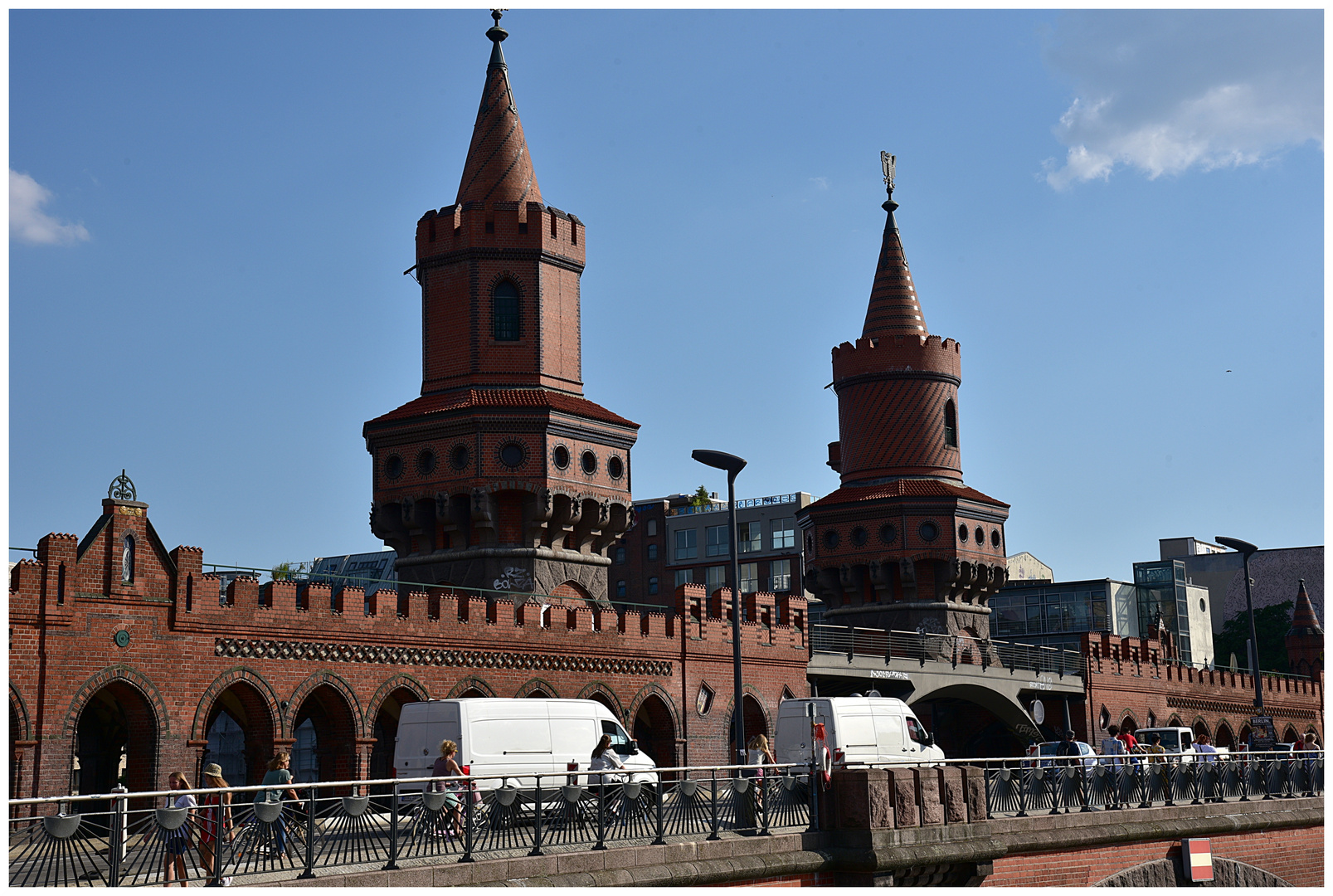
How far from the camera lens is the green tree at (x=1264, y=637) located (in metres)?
92.2

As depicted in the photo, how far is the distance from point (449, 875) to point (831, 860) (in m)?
6.48

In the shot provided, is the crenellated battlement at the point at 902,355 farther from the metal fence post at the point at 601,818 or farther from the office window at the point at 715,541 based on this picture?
the office window at the point at 715,541

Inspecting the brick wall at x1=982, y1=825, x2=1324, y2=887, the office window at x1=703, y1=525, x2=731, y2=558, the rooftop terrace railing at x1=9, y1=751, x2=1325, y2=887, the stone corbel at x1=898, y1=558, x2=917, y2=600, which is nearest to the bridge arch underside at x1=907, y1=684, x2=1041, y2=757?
the stone corbel at x1=898, y1=558, x2=917, y2=600

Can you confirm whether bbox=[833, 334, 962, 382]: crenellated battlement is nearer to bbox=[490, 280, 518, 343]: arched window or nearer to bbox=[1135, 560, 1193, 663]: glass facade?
bbox=[490, 280, 518, 343]: arched window

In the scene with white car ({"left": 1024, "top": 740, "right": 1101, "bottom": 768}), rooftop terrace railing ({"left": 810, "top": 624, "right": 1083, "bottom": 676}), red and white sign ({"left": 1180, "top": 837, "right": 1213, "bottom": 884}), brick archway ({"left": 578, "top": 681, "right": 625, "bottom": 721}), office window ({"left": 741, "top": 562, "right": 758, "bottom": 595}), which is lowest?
red and white sign ({"left": 1180, "top": 837, "right": 1213, "bottom": 884})

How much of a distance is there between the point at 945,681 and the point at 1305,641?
41.3 m

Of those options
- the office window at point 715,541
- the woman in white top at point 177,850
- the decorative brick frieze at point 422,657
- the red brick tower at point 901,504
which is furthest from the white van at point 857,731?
the office window at point 715,541

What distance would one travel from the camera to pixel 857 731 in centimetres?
2973

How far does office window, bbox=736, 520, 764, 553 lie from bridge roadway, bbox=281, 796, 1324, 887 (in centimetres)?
6505

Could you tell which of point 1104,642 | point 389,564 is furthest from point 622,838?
point 389,564

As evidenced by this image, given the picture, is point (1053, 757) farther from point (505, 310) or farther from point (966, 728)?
point (966, 728)

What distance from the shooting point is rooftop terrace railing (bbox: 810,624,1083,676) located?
1655 inches

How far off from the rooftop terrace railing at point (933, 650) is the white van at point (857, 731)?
9357 millimetres

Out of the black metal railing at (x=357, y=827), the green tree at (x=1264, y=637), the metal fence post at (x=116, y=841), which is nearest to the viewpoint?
the metal fence post at (x=116, y=841)
